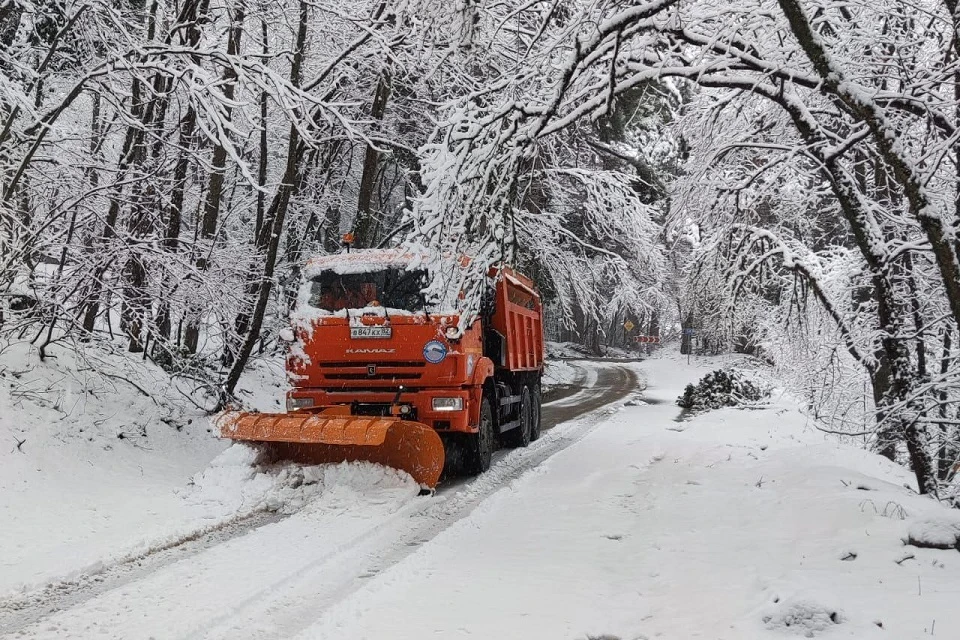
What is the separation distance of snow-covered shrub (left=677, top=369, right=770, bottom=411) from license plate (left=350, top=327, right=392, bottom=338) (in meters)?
12.7

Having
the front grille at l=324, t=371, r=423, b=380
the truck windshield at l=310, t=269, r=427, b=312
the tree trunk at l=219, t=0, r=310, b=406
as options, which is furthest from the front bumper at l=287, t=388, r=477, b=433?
the tree trunk at l=219, t=0, r=310, b=406

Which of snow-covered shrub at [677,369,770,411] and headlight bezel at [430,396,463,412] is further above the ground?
headlight bezel at [430,396,463,412]

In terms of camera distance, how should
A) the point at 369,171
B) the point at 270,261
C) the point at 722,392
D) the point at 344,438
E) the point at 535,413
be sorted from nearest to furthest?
the point at 344,438
the point at 270,261
the point at 535,413
the point at 369,171
the point at 722,392

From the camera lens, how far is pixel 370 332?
7.89 m

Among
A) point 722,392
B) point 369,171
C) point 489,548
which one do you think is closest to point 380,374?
point 489,548

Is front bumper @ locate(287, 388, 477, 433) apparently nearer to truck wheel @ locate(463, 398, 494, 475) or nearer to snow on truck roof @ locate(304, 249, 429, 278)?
truck wheel @ locate(463, 398, 494, 475)

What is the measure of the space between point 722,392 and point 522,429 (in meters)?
10.1

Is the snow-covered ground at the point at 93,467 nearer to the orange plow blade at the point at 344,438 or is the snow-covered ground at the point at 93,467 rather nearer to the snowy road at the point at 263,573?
the snowy road at the point at 263,573

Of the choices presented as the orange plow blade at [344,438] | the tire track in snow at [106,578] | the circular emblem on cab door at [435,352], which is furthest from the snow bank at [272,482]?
the circular emblem on cab door at [435,352]

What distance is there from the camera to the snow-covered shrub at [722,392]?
18.8 meters

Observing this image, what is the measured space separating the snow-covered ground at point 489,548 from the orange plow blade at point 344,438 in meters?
0.24

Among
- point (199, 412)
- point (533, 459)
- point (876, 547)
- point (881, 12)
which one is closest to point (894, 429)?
point (876, 547)

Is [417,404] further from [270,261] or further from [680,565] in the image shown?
[270,261]

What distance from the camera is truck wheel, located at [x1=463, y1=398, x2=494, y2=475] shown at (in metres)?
8.45
